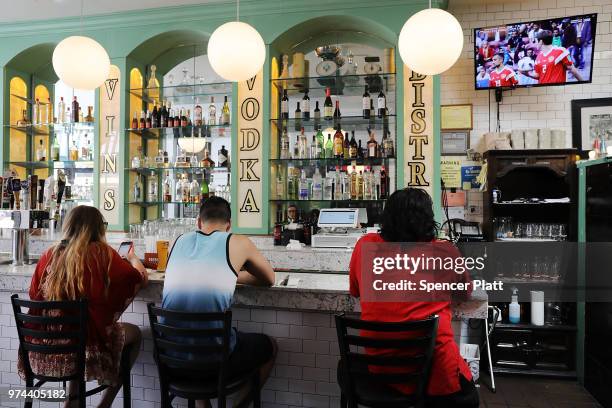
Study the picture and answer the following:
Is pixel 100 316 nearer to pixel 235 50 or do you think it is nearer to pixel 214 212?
pixel 214 212

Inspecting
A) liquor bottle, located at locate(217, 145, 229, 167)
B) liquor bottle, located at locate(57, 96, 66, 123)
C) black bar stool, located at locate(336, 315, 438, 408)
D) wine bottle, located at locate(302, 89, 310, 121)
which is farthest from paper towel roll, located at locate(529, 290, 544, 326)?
liquor bottle, located at locate(57, 96, 66, 123)

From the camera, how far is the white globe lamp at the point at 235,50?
2750mm

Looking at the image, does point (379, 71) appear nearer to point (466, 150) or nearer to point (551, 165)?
point (466, 150)

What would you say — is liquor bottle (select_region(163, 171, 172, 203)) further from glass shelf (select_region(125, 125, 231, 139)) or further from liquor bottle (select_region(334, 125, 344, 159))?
liquor bottle (select_region(334, 125, 344, 159))

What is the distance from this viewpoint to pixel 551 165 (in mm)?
3963

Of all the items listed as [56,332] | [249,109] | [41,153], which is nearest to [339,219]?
[249,109]

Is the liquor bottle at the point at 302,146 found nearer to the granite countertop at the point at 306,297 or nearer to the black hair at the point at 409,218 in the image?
the granite countertop at the point at 306,297

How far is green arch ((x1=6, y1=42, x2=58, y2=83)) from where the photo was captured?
16.0ft

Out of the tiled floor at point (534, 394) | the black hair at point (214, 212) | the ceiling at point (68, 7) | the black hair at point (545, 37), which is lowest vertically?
the tiled floor at point (534, 394)

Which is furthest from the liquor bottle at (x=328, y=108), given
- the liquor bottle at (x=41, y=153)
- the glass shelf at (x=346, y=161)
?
the liquor bottle at (x=41, y=153)

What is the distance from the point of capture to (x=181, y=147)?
15.9 feet

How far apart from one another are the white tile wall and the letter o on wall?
6.30ft

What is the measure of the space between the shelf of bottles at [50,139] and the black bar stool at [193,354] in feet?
12.3

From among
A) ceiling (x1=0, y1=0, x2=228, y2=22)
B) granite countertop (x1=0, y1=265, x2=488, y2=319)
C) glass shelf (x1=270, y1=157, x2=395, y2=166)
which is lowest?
granite countertop (x1=0, y1=265, x2=488, y2=319)
